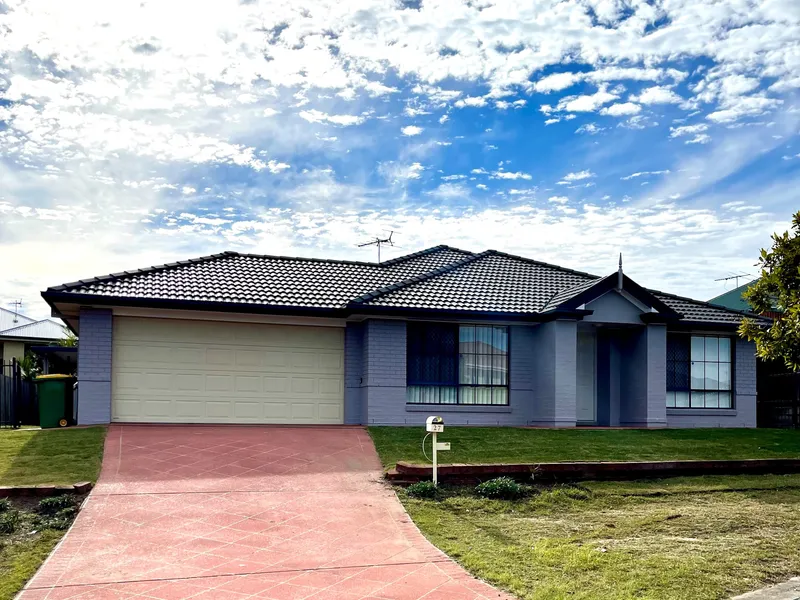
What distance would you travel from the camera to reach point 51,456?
42.7ft

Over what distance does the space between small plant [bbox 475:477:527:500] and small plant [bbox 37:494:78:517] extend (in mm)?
5494

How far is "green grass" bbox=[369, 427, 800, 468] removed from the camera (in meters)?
13.9

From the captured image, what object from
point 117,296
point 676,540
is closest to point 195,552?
point 676,540

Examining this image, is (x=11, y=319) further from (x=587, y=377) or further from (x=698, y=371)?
(x=698, y=371)

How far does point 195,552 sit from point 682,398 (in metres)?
15.2

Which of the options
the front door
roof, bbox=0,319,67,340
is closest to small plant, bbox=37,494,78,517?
the front door

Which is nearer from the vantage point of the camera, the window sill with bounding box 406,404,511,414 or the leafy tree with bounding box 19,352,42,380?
the window sill with bounding box 406,404,511,414

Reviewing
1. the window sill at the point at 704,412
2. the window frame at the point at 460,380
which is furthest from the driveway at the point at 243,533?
the window sill at the point at 704,412

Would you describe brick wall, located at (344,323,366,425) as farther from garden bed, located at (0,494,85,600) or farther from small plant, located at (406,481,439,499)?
garden bed, located at (0,494,85,600)

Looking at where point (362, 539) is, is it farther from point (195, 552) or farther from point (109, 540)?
point (109, 540)

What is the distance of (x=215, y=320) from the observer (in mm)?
17953

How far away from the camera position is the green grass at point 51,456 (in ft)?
37.8

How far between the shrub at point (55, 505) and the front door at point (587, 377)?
13.5 metres

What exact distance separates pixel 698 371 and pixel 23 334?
31.1 metres
